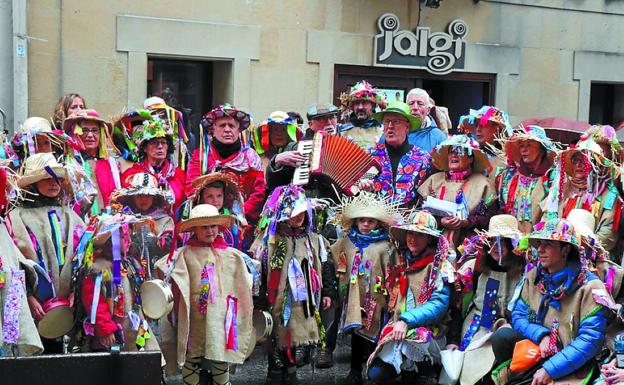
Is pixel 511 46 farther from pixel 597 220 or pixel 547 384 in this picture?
pixel 547 384

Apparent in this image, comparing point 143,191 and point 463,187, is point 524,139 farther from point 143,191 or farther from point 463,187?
point 143,191

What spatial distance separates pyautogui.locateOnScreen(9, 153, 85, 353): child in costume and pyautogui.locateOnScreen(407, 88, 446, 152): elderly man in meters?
3.05

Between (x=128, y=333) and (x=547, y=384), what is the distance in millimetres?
2553

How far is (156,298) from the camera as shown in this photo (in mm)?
5637

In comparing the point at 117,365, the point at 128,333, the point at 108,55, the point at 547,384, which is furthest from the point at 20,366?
the point at 108,55

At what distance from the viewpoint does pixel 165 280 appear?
600cm

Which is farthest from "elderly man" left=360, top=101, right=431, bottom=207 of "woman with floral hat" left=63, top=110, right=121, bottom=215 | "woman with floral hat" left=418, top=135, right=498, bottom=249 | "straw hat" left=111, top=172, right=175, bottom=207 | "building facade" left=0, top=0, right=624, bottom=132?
"building facade" left=0, top=0, right=624, bottom=132

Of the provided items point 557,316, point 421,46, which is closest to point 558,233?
point 557,316

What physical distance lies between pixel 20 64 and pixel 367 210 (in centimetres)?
475

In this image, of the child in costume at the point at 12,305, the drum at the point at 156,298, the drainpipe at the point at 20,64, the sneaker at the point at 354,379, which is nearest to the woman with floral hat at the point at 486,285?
the sneaker at the point at 354,379

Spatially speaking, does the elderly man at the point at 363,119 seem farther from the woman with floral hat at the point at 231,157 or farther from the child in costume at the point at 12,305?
the child in costume at the point at 12,305

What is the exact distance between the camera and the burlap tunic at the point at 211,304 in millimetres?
6043

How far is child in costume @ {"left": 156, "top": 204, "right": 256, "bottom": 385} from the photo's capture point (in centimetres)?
605

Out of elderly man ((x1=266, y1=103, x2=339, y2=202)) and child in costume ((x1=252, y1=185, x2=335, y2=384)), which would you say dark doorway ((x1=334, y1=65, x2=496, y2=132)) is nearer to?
elderly man ((x1=266, y1=103, x2=339, y2=202))
